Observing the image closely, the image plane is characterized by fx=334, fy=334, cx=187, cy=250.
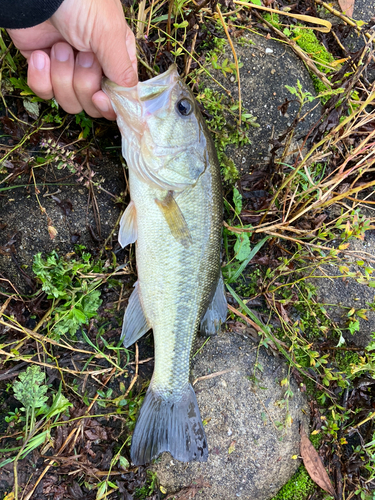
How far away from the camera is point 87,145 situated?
261 cm

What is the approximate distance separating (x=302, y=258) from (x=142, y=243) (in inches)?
58.8

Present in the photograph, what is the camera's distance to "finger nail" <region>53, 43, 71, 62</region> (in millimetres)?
2194

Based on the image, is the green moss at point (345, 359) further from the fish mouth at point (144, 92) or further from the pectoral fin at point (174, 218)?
the fish mouth at point (144, 92)

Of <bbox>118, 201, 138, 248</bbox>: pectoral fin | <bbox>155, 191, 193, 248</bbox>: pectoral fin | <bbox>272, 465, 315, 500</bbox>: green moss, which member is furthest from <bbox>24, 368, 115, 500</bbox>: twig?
<bbox>272, 465, 315, 500</bbox>: green moss

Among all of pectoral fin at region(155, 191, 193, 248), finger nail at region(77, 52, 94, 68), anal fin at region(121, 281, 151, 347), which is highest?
finger nail at region(77, 52, 94, 68)

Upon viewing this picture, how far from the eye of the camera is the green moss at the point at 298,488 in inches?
120

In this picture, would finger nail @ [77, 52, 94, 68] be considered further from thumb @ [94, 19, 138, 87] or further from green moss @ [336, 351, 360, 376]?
green moss @ [336, 351, 360, 376]

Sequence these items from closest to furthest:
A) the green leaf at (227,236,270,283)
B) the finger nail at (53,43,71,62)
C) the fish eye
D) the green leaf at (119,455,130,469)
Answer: the finger nail at (53,43,71,62) < the fish eye < the green leaf at (119,455,130,469) < the green leaf at (227,236,270,283)

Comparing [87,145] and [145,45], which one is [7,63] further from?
[145,45]

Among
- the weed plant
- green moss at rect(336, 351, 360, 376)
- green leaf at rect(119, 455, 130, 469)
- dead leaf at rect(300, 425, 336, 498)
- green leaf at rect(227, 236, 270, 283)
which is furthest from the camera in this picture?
green moss at rect(336, 351, 360, 376)

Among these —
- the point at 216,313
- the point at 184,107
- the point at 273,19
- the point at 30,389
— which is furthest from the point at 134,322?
the point at 273,19

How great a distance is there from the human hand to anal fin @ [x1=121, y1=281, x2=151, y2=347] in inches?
54.7

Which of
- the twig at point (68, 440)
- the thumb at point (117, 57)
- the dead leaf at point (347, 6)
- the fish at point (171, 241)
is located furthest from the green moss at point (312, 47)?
the twig at point (68, 440)

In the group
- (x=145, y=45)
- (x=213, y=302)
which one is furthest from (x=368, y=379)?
(x=145, y=45)
